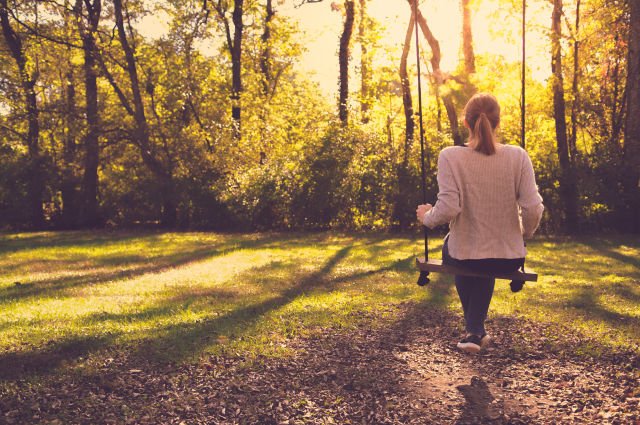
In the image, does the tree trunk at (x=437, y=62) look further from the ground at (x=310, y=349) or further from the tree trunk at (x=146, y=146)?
the ground at (x=310, y=349)

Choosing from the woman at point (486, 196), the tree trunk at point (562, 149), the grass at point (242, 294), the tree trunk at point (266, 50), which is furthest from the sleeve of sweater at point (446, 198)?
the tree trunk at point (266, 50)

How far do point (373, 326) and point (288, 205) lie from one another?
12.0m

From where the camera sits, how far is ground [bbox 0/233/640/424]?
444 centimetres

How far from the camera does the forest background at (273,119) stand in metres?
16.8

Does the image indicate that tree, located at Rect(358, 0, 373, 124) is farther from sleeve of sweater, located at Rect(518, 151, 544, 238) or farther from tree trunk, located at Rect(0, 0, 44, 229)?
sleeve of sweater, located at Rect(518, 151, 544, 238)

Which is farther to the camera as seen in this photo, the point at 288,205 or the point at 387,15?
the point at 387,15

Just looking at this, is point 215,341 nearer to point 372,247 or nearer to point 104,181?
point 372,247

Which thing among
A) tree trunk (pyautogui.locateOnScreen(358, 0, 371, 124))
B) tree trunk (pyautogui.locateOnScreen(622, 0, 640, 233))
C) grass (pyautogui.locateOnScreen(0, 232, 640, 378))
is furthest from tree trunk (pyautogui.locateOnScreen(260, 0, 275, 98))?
tree trunk (pyautogui.locateOnScreen(622, 0, 640, 233))

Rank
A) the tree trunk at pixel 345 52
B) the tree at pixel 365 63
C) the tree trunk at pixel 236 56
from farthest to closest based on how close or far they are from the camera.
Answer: the tree at pixel 365 63, the tree trunk at pixel 236 56, the tree trunk at pixel 345 52

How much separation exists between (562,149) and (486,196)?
42.0ft

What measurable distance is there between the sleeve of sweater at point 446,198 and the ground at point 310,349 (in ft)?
4.28

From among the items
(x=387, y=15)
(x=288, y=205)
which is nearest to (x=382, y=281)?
(x=288, y=205)

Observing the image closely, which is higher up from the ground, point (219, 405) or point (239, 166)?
point (239, 166)

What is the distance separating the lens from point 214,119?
23344mm
